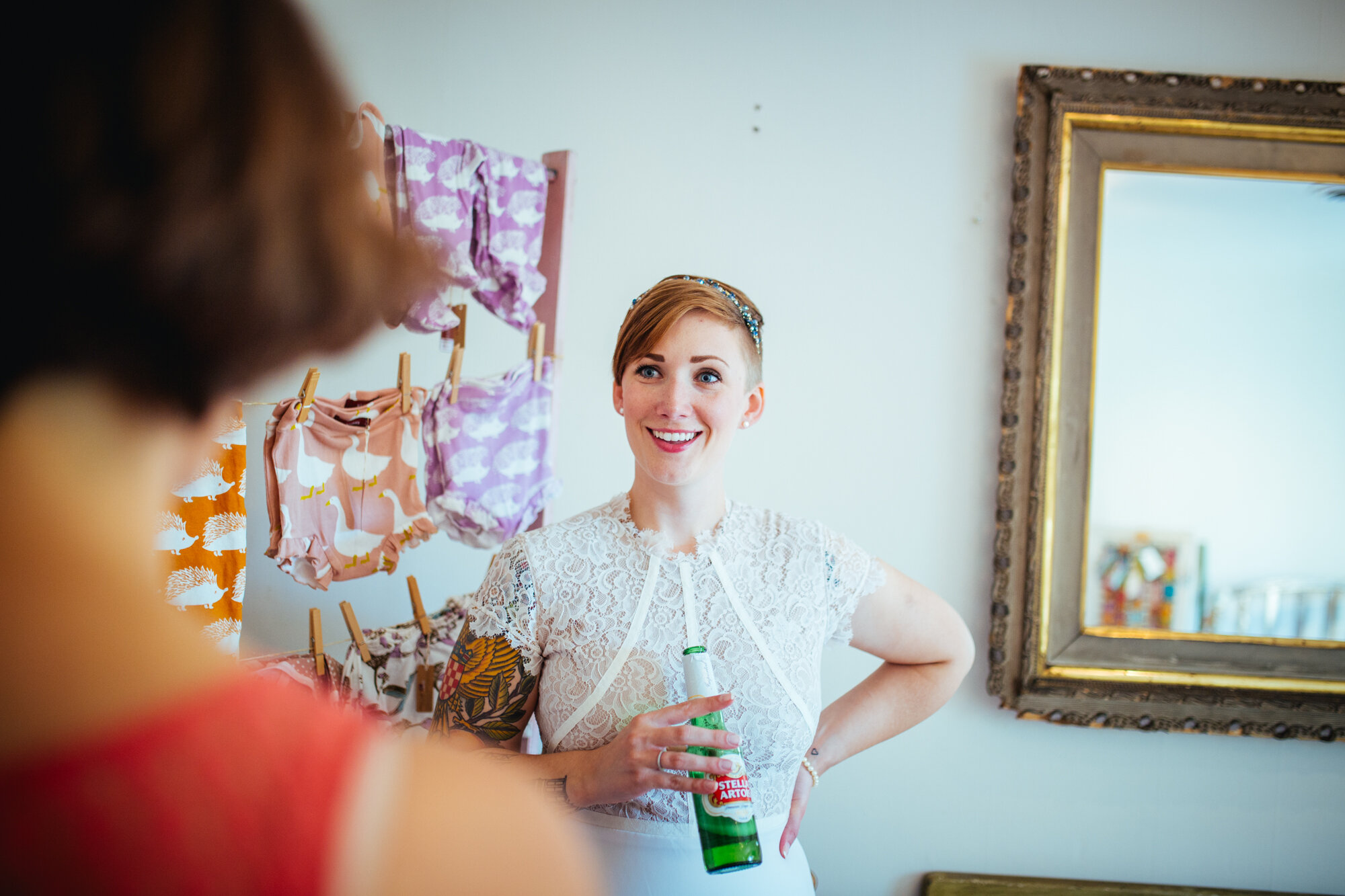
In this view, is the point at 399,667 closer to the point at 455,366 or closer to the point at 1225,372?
the point at 455,366

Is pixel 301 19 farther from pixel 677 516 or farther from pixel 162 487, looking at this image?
pixel 677 516

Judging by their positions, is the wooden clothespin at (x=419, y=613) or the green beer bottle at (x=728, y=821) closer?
the green beer bottle at (x=728, y=821)

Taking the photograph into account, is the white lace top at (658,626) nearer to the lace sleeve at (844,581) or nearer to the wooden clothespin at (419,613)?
the lace sleeve at (844,581)

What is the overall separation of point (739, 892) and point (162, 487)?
1169mm

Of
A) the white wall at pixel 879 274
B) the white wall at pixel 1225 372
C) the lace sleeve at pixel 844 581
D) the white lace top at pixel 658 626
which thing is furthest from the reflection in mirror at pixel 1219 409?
the white lace top at pixel 658 626

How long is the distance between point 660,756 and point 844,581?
510 mm

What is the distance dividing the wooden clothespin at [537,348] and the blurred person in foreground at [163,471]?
147 centimetres

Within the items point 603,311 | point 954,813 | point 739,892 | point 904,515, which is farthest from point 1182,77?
point 739,892

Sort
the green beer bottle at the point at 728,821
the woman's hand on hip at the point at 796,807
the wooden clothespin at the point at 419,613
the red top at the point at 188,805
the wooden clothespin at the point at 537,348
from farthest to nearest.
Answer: the wooden clothespin at the point at 537,348
the wooden clothespin at the point at 419,613
the woman's hand on hip at the point at 796,807
the green beer bottle at the point at 728,821
the red top at the point at 188,805

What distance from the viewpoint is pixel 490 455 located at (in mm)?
1800

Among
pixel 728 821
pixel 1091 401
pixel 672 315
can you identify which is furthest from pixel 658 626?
pixel 1091 401

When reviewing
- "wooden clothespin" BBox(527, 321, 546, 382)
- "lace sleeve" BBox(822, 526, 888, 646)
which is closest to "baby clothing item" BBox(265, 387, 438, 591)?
"wooden clothespin" BBox(527, 321, 546, 382)

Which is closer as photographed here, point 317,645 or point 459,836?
point 459,836

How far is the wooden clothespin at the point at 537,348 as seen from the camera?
6.08 feet
